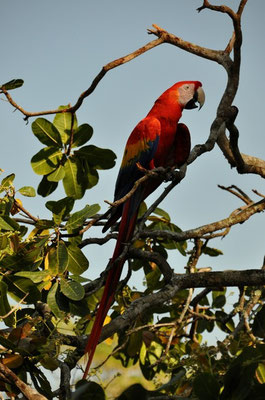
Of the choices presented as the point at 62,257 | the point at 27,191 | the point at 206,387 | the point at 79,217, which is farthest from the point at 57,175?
the point at 206,387

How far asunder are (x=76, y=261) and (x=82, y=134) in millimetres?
720

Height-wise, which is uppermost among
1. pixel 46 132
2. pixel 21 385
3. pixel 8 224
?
pixel 46 132

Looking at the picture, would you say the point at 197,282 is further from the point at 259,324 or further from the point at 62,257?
the point at 62,257

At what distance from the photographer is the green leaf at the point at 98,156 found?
284 cm

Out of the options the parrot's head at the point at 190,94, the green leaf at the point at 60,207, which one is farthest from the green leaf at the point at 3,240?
the parrot's head at the point at 190,94

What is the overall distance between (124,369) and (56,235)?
115 centimetres

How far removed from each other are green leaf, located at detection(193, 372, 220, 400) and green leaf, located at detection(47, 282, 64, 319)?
1.08 m

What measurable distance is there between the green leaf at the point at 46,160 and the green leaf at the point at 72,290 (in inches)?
27.1

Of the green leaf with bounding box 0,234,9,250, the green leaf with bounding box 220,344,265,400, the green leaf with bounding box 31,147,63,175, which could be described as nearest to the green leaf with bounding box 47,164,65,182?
the green leaf with bounding box 31,147,63,175

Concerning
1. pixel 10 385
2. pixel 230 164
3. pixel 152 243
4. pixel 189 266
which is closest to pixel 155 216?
pixel 152 243

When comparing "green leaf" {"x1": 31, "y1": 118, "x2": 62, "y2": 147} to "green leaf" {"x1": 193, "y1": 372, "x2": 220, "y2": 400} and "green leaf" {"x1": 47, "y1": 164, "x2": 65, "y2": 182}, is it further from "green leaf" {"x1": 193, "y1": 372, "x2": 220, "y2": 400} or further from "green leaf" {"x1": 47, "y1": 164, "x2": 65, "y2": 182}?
"green leaf" {"x1": 193, "y1": 372, "x2": 220, "y2": 400}

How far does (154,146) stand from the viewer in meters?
3.32

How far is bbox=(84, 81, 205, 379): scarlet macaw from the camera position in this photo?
2941mm

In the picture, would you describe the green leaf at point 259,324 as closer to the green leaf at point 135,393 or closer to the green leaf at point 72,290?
the green leaf at point 72,290
